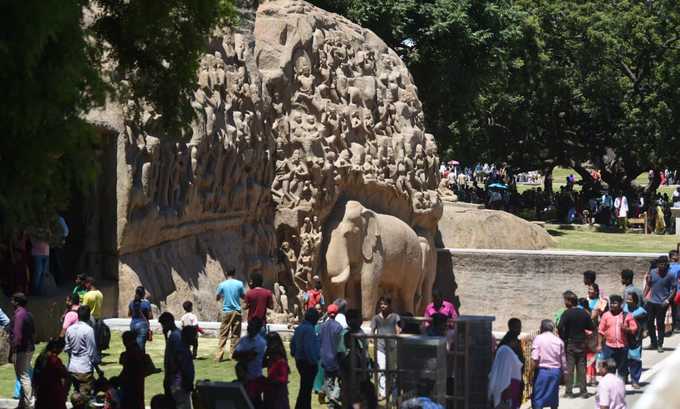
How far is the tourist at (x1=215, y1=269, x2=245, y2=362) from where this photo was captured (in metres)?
19.4

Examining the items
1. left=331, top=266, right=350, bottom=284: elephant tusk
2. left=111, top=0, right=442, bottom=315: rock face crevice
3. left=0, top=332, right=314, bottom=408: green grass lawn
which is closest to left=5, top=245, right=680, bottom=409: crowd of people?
left=0, top=332, right=314, bottom=408: green grass lawn

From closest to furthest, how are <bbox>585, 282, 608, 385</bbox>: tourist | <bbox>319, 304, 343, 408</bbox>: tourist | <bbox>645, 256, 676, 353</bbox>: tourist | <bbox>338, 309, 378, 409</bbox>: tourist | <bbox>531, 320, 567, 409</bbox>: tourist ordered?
<bbox>338, 309, 378, 409</bbox>: tourist
<bbox>319, 304, 343, 408</bbox>: tourist
<bbox>531, 320, 567, 409</bbox>: tourist
<bbox>585, 282, 608, 385</bbox>: tourist
<bbox>645, 256, 676, 353</bbox>: tourist

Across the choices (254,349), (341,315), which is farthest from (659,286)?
(254,349)

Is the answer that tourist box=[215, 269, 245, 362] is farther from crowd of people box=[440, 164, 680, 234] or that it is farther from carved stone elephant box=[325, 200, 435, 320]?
crowd of people box=[440, 164, 680, 234]

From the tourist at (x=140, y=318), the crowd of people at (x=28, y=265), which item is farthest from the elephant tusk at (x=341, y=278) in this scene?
the tourist at (x=140, y=318)

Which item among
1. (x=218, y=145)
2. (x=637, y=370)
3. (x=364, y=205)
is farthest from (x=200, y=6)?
(x=364, y=205)

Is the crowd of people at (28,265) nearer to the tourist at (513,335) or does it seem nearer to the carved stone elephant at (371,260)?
the tourist at (513,335)

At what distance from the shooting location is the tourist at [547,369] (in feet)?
53.6

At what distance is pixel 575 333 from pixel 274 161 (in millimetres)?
11718

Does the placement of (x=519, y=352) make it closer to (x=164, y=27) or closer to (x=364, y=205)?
(x=164, y=27)

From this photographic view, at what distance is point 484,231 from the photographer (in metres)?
37.3

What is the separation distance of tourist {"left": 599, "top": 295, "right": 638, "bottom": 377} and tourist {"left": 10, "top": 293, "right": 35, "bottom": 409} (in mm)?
6748

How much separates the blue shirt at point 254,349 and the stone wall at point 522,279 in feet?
60.7

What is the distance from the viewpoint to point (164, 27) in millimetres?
13352
